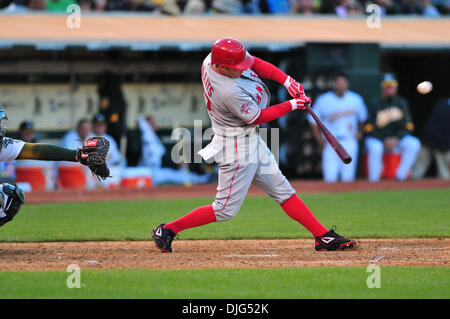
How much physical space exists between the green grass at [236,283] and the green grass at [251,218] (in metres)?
2.04

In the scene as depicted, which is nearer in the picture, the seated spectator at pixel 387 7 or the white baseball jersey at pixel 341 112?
the white baseball jersey at pixel 341 112

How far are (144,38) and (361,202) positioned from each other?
4.58 meters

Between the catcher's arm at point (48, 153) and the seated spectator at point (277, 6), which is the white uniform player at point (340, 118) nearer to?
the seated spectator at point (277, 6)

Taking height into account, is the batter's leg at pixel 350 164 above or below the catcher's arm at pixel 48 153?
below

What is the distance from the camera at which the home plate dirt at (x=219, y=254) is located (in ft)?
18.1

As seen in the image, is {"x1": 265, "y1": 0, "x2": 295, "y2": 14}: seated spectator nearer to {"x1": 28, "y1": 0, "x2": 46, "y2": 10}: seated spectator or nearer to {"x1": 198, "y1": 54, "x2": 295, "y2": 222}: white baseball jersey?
{"x1": 28, "y1": 0, "x2": 46, "y2": 10}: seated spectator

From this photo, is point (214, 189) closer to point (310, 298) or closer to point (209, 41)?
point (209, 41)

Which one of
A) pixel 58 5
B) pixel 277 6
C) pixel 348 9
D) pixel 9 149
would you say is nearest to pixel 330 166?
pixel 277 6

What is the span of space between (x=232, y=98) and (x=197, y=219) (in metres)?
1.05

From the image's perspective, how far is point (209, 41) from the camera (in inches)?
495

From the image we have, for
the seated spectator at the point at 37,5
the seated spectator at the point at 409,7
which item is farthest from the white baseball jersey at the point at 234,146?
the seated spectator at the point at 409,7

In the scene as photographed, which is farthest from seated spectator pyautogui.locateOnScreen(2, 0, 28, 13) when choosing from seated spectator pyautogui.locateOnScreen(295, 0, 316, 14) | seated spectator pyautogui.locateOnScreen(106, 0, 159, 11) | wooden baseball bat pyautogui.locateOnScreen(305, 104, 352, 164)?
wooden baseball bat pyautogui.locateOnScreen(305, 104, 352, 164)

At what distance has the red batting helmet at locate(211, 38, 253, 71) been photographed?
554 cm

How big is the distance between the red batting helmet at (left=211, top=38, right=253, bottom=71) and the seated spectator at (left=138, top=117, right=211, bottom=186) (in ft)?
26.2
